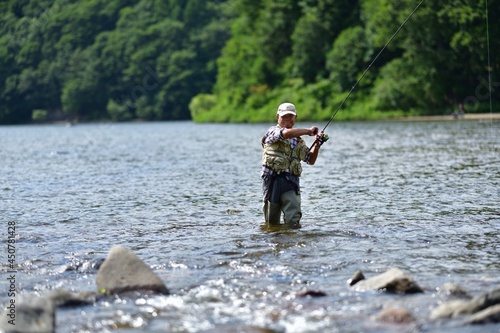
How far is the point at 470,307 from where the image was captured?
24.1 feet

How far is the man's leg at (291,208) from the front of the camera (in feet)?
41.1

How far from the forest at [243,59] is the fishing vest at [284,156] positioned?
320cm

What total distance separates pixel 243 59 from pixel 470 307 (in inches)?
3858

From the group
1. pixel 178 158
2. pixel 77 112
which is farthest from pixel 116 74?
pixel 178 158

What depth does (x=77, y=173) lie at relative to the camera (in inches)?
1029

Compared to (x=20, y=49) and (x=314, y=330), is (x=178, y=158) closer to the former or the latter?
(x=314, y=330)

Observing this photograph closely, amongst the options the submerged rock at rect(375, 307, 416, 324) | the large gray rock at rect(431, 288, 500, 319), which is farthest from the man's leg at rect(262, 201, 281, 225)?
the large gray rock at rect(431, 288, 500, 319)

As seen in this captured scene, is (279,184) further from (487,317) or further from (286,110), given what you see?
(487,317)

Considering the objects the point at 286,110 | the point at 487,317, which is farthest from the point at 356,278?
the point at 286,110

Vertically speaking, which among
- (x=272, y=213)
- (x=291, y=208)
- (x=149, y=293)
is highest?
(x=291, y=208)

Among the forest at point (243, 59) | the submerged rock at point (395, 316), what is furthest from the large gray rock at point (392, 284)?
the forest at point (243, 59)

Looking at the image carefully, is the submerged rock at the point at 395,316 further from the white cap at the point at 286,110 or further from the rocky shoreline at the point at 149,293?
the white cap at the point at 286,110

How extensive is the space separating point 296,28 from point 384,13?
22203mm

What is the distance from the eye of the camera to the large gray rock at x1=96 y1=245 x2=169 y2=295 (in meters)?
8.60
